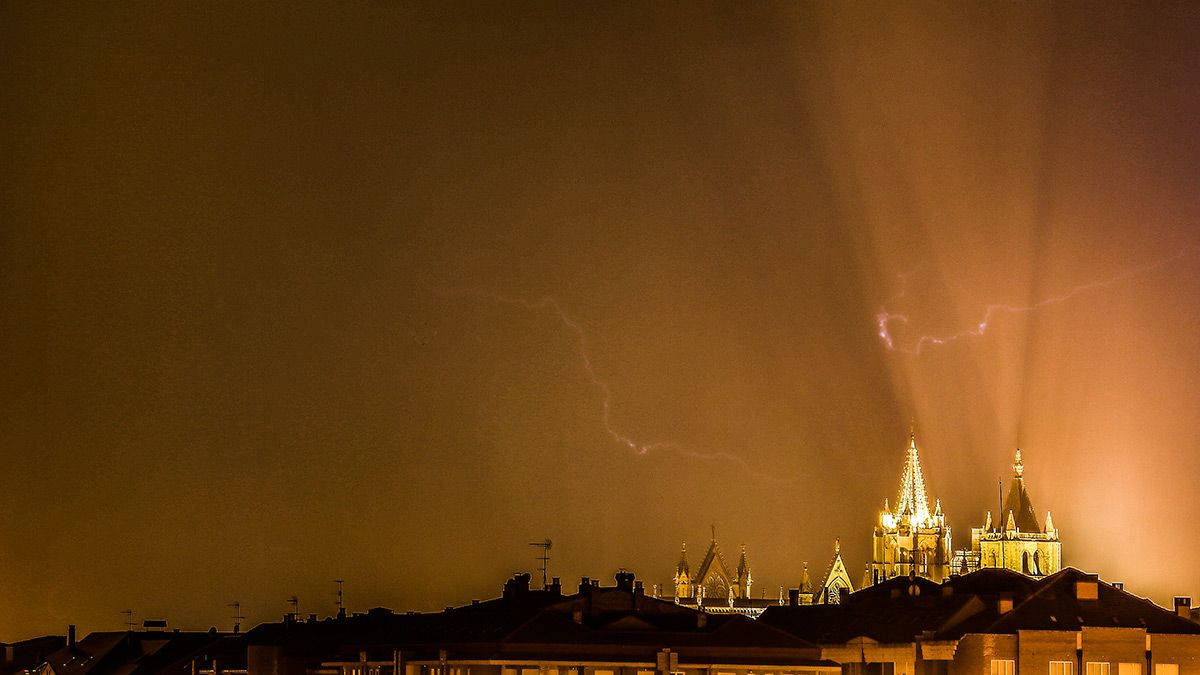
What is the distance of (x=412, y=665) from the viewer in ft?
225

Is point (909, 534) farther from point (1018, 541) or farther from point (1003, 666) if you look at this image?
point (1003, 666)

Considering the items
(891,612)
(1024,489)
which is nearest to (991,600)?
(891,612)

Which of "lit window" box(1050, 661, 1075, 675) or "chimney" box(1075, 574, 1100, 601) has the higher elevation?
"chimney" box(1075, 574, 1100, 601)

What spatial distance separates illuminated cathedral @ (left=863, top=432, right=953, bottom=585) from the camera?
182 metres

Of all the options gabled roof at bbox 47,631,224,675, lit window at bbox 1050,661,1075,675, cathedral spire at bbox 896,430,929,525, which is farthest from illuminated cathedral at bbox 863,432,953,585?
lit window at bbox 1050,661,1075,675

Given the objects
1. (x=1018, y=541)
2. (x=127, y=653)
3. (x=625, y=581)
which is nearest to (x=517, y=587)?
(x=625, y=581)

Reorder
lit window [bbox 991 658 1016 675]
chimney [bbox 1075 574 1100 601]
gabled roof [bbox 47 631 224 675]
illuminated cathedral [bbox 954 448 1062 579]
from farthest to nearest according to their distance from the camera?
illuminated cathedral [bbox 954 448 1062 579] → gabled roof [bbox 47 631 224 675] → chimney [bbox 1075 574 1100 601] → lit window [bbox 991 658 1016 675]

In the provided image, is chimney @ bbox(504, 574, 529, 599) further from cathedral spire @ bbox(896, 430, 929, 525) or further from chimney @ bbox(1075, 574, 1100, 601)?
cathedral spire @ bbox(896, 430, 929, 525)

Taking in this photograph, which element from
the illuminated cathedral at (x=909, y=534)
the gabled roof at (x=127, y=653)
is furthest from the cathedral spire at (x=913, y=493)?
the gabled roof at (x=127, y=653)

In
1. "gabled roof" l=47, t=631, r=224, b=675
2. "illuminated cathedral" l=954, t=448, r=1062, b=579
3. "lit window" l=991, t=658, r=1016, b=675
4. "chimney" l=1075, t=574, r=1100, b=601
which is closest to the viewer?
"lit window" l=991, t=658, r=1016, b=675

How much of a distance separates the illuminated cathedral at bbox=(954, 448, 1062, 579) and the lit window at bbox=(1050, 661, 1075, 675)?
364 ft

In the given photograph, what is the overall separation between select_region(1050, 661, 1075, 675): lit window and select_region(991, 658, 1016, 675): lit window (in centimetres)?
116

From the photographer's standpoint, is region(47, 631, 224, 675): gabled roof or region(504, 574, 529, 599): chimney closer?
region(504, 574, 529, 599): chimney

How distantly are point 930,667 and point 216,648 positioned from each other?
127 ft
